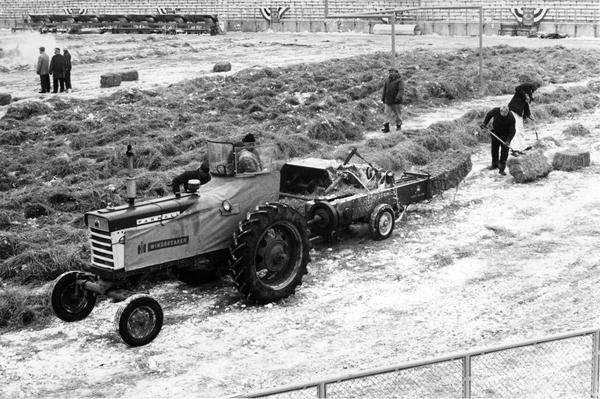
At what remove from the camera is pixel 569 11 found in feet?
187

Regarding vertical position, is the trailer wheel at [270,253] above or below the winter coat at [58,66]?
below

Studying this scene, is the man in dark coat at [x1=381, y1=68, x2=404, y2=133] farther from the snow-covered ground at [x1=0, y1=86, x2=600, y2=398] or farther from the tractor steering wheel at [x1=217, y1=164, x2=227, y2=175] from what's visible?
the tractor steering wheel at [x1=217, y1=164, x2=227, y2=175]

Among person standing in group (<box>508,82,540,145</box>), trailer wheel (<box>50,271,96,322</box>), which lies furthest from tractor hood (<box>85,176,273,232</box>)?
person standing in group (<box>508,82,540,145</box>)

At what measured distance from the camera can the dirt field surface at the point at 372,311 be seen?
349 inches

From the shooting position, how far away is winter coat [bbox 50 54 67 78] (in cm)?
2848

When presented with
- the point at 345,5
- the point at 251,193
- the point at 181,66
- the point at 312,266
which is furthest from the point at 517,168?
the point at 345,5

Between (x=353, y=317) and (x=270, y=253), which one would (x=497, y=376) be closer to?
(x=353, y=317)

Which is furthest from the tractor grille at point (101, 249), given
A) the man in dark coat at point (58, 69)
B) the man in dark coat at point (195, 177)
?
the man in dark coat at point (58, 69)

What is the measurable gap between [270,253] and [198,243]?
0.89m

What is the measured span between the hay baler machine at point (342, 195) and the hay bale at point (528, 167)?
3.39 metres

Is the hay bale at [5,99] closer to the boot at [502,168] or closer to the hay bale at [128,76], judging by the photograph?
the hay bale at [128,76]

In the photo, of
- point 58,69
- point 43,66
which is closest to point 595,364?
point 58,69

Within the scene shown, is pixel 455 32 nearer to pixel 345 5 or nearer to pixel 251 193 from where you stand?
pixel 345 5

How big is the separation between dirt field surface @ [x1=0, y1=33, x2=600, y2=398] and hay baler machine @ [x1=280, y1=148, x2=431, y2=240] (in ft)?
1.28
